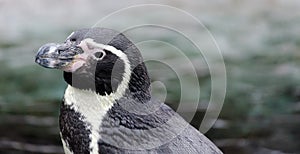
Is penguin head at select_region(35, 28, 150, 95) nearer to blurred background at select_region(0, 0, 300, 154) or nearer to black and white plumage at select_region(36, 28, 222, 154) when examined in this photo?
black and white plumage at select_region(36, 28, 222, 154)

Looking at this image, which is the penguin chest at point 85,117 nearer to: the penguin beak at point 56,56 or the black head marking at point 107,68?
the black head marking at point 107,68

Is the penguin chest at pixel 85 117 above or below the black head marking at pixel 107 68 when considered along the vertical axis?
below

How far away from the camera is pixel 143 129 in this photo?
2949 mm

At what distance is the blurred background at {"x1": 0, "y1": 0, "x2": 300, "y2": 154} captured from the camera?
18.0 feet

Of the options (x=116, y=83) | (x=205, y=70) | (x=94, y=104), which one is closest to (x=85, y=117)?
(x=94, y=104)

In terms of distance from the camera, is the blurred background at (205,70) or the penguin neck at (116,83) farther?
the blurred background at (205,70)

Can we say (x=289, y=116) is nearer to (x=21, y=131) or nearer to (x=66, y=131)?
(x=21, y=131)

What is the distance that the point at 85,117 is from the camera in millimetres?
2939

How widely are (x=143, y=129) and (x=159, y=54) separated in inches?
146

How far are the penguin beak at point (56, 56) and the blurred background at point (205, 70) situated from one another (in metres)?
2.56

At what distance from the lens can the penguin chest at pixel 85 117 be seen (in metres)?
2.92

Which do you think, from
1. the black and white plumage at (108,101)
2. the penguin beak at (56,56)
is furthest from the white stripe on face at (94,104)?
the penguin beak at (56,56)

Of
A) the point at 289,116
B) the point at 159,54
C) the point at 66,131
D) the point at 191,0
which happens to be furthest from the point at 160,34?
the point at 66,131

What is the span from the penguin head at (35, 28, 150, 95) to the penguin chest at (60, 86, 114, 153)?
0.04 metres
